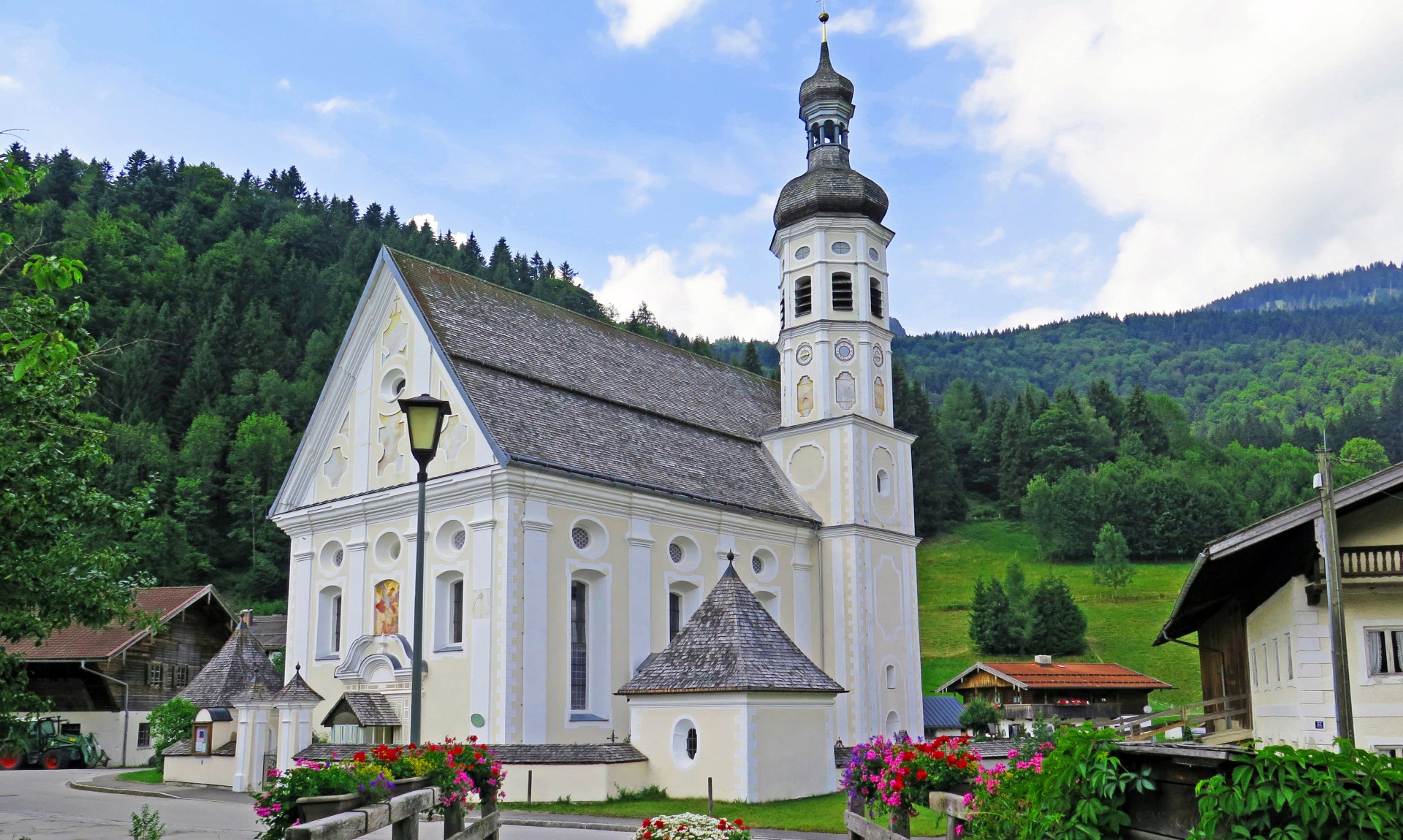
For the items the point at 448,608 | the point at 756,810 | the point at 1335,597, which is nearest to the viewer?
the point at 1335,597

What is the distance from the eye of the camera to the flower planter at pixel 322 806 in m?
8.04

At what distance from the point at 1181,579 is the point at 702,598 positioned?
65189 millimetres

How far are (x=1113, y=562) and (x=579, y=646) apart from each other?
65.4 metres

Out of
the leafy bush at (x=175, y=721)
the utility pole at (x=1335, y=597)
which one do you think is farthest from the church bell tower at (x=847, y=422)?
the leafy bush at (x=175, y=721)

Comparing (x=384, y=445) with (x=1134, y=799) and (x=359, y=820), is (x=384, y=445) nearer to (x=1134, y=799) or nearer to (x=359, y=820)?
(x=359, y=820)

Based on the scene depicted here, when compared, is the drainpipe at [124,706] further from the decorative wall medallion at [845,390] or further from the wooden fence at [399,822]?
the wooden fence at [399,822]

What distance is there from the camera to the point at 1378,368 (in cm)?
13300

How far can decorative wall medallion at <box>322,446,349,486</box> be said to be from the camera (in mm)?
30611

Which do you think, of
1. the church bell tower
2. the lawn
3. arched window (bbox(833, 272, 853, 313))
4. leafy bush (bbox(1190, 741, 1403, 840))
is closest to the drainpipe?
the church bell tower

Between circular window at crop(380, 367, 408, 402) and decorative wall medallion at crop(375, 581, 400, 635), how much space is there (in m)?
4.79

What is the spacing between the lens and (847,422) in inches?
1404

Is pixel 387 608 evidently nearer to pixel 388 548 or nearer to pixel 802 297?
pixel 388 548

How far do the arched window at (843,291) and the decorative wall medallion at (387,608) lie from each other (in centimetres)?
1713

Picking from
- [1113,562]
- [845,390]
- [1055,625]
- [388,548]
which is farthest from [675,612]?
[1113,562]
